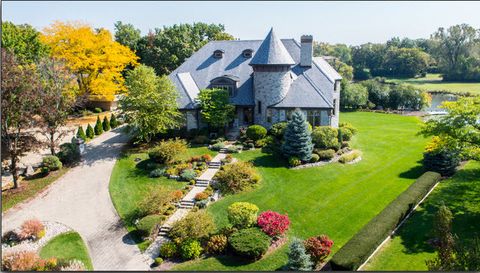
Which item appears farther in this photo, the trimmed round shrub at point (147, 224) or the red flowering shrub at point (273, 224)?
the trimmed round shrub at point (147, 224)

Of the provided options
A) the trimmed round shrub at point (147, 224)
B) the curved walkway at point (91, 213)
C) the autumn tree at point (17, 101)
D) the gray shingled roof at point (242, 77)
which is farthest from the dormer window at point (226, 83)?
the trimmed round shrub at point (147, 224)

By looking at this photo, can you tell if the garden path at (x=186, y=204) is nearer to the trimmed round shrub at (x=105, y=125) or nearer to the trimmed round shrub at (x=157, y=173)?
the trimmed round shrub at (x=157, y=173)

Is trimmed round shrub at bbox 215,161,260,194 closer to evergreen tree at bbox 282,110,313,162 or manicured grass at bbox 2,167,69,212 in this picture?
evergreen tree at bbox 282,110,313,162

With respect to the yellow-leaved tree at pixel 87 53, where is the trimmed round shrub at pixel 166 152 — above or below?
below

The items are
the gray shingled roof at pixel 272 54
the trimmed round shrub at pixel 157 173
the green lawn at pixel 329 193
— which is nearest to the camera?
the green lawn at pixel 329 193

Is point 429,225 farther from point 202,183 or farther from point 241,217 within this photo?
point 202,183

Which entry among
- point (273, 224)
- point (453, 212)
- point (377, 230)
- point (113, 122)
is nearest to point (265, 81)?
point (113, 122)

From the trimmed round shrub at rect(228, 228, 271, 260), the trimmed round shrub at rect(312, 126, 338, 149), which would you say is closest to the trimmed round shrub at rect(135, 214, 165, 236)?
the trimmed round shrub at rect(228, 228, 271, 260)
